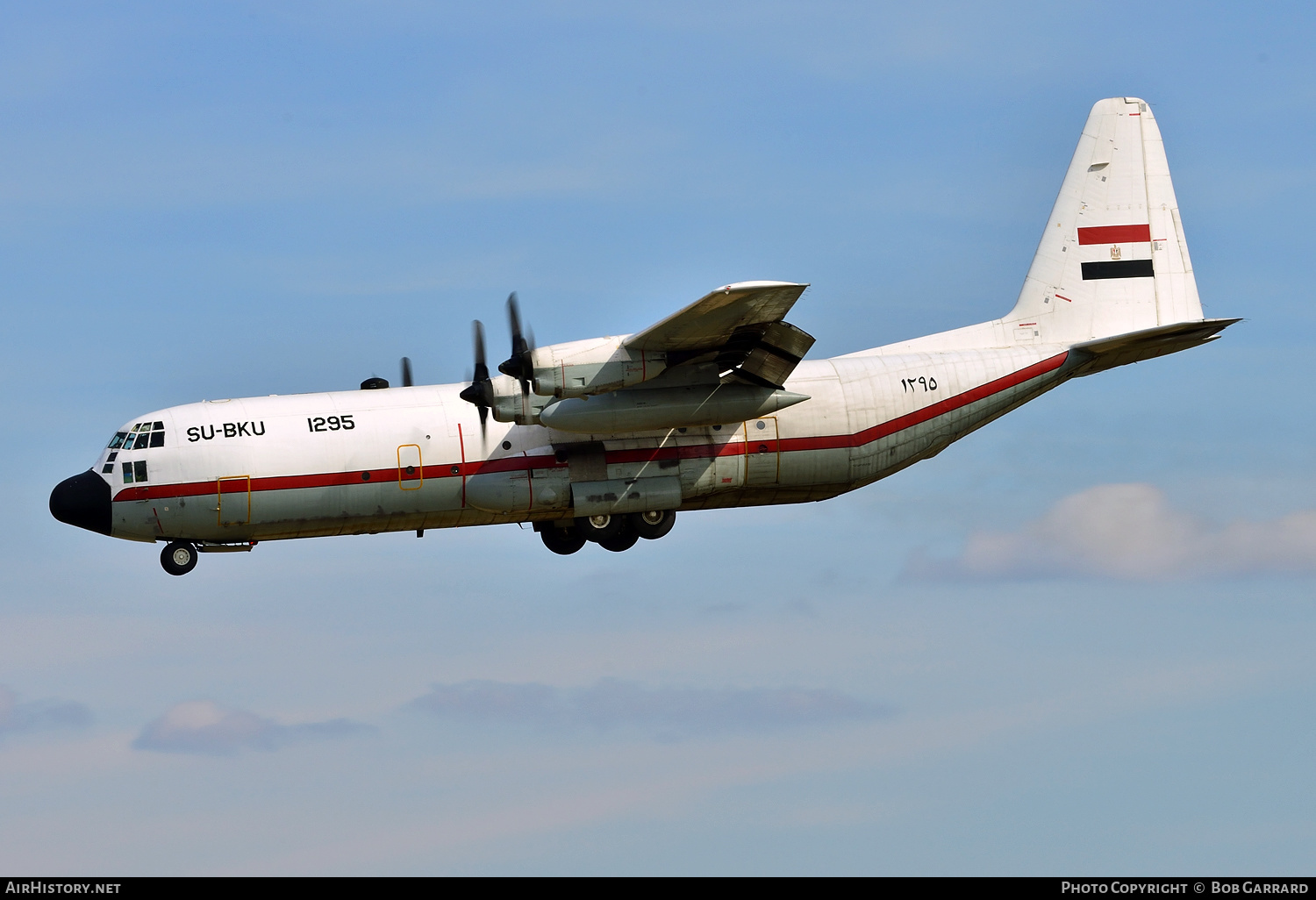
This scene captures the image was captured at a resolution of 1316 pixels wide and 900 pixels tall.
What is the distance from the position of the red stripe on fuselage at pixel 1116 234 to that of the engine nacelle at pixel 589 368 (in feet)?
37.5

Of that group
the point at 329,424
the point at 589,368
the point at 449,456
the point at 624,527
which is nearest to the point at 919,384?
the point at 624,527

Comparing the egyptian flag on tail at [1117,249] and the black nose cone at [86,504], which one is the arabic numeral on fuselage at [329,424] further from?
the egyptian flag on tail at [1117,249]

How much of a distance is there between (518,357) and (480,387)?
1.06 metres

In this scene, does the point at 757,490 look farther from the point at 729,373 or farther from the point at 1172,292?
the point at 1172,292

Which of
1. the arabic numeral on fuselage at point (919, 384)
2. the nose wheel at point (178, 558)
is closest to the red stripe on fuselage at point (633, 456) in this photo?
the arabic numeral on fuselage at point (919, 384)

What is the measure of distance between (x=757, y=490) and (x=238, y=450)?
32.7 ft

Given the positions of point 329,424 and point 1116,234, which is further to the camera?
point 1116,234

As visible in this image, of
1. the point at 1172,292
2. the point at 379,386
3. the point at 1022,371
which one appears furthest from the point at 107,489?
the point at 1172,292

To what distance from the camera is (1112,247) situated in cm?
3341

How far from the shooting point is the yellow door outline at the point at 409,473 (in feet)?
→ 96.1

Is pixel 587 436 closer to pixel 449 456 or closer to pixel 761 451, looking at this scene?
pixel 449 456

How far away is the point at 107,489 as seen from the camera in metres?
29.0

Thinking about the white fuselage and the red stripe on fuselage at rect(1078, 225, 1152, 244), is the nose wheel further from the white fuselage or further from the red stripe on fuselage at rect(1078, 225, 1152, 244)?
the red stripe on fuselage at rect(1078, 225, 1152, 244)

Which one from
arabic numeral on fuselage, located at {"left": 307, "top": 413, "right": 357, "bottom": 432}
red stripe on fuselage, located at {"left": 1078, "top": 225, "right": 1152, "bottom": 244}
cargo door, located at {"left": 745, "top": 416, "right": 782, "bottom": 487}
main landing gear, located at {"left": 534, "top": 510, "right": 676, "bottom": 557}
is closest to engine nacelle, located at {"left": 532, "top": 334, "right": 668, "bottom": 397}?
cargo door, located at {"left": 745, "top": 416, "right": 782, "bottom": 487}
